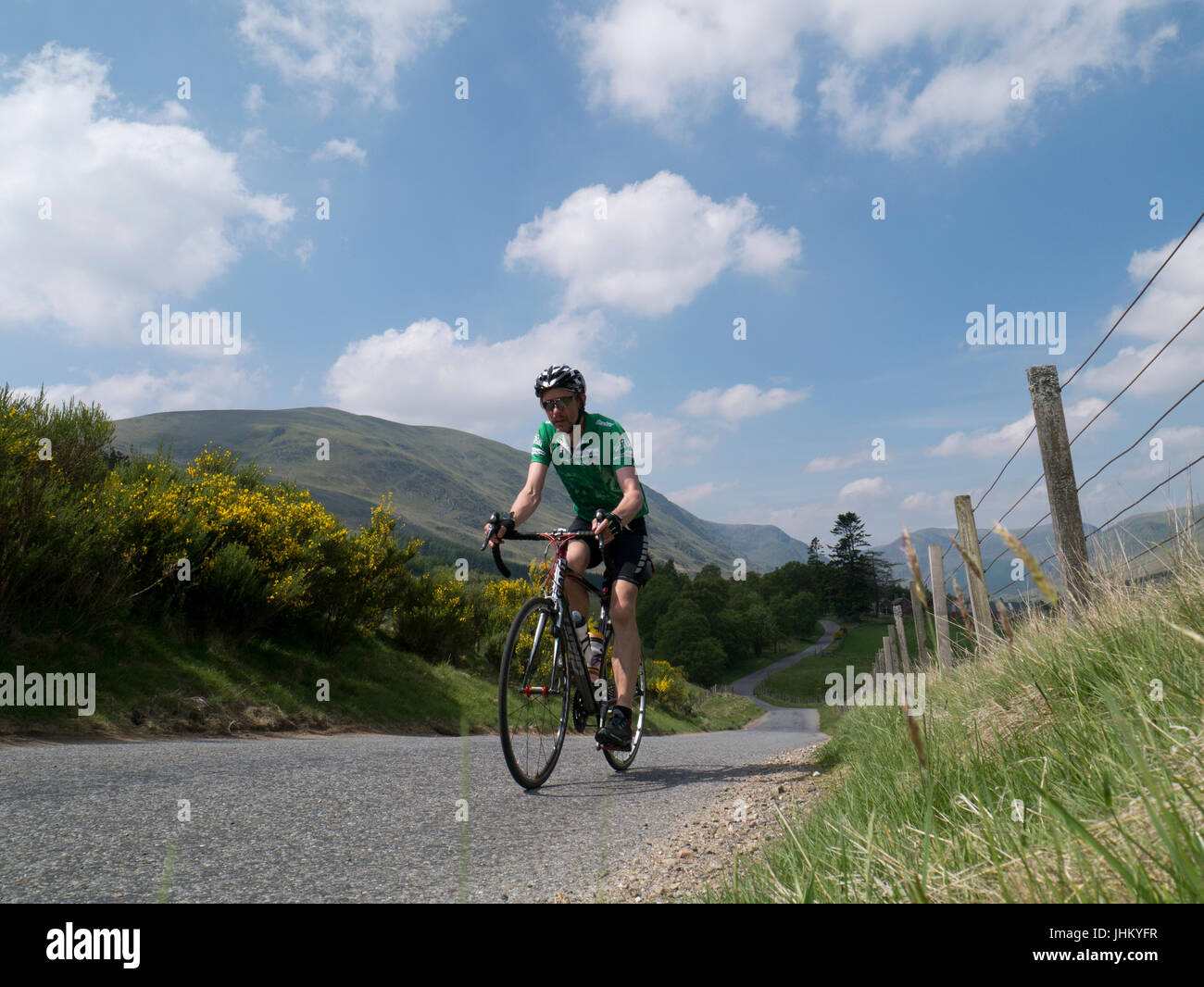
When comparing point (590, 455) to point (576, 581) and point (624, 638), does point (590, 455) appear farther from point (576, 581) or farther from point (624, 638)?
point (624, 638)

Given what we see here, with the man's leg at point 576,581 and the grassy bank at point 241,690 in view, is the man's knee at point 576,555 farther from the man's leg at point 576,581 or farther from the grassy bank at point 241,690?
the grassy bank at point 241,690

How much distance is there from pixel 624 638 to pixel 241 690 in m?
6.39

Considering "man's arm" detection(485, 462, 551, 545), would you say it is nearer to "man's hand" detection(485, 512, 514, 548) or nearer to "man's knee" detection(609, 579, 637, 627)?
"man's hand" detection(485, 512, 514, 548)

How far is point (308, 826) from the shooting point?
2.95 metres

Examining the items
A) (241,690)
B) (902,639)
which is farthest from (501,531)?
(902,639)

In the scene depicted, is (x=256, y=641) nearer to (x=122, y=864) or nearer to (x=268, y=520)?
(x=268, y=520)

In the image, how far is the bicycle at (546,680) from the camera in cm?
409

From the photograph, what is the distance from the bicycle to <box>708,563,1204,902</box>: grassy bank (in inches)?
75.4

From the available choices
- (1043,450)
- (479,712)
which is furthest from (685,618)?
(1043,450)

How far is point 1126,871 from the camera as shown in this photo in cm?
104

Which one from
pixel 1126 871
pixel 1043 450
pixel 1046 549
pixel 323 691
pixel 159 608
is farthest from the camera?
pixel 323 691

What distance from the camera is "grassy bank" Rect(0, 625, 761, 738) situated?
692 cm

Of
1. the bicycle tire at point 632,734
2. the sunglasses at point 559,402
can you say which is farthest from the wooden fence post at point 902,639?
the sunglasses at point 559,402

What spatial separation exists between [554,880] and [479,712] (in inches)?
415
